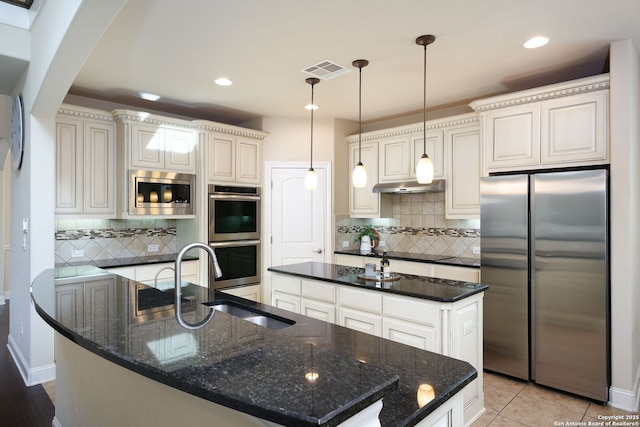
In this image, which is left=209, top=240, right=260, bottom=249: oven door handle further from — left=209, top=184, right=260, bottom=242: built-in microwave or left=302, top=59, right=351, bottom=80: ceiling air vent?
left=302, top=59, right=351, bottom=80: ceiling air vent

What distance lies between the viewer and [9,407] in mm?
2686

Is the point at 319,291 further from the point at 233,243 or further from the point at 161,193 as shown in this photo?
the point at 161,193

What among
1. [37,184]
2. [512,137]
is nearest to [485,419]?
[512,137]

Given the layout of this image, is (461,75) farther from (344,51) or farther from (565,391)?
(565,391)

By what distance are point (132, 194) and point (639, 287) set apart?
4.72m

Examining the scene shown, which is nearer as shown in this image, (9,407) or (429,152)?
(9,407)

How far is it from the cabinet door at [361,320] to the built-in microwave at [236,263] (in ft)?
6.43

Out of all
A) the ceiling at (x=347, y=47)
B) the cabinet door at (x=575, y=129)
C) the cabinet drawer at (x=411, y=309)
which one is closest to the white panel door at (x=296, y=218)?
the ceiling at (x=347, y=47)

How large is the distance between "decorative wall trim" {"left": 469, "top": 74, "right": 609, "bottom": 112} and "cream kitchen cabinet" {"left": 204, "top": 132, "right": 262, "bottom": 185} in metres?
2.66

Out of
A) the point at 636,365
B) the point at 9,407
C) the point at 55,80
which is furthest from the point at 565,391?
the point at 55,80

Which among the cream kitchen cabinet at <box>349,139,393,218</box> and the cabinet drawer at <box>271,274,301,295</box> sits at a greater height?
the cream kitchen cabinet at <box>349,139,393,218</box>

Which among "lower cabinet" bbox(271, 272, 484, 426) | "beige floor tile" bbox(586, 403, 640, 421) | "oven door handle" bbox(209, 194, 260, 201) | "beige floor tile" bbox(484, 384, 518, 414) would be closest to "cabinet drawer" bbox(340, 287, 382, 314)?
"lower cabinet" bbox(271, 272, 484, 426)

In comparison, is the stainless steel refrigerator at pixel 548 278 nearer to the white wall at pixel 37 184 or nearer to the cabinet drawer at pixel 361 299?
the cabinet drawer at pixel 361 299

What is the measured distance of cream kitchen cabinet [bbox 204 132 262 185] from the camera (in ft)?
14.5
